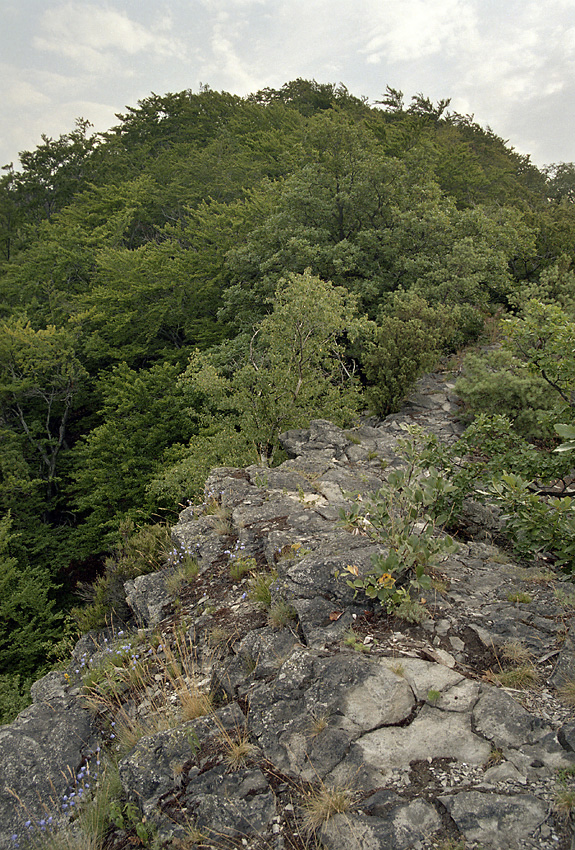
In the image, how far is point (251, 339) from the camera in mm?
12406

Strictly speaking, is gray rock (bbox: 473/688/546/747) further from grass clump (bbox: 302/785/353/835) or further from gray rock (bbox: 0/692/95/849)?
gray rock (bbox: 0/692/95/849)

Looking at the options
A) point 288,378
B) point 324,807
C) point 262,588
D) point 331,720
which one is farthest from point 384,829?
point 288,378

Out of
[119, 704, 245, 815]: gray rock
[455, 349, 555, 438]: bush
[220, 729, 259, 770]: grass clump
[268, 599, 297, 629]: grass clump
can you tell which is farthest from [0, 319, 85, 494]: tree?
[220, 729, 259, 770]: grass clump

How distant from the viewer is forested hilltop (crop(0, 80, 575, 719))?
32.9 feet

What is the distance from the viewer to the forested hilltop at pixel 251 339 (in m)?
10.0

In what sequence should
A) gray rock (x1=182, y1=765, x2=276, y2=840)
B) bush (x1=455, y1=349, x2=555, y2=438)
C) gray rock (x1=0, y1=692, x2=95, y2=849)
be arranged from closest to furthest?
gray rock (x1=182, y1=765, x2=276, y2=840) < gray rock (x1=0, y1=692, x2=95, y2=849) < bush (x1=455, y1=349, x2=555, y2=438)

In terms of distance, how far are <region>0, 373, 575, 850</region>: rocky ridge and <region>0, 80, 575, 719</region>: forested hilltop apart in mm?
1298

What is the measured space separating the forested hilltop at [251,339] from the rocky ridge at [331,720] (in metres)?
1.30

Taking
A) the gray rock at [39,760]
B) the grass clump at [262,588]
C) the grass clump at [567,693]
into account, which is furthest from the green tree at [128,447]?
the grass clump at [567,693]

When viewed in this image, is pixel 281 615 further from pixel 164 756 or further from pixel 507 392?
pixel 507 392

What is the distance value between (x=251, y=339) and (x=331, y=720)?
404 inches

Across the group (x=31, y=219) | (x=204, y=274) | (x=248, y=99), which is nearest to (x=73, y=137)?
(x=31, y=219)

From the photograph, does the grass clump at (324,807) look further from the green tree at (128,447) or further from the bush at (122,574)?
the green tree at (128,447)

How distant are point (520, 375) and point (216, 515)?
7.27 meters
